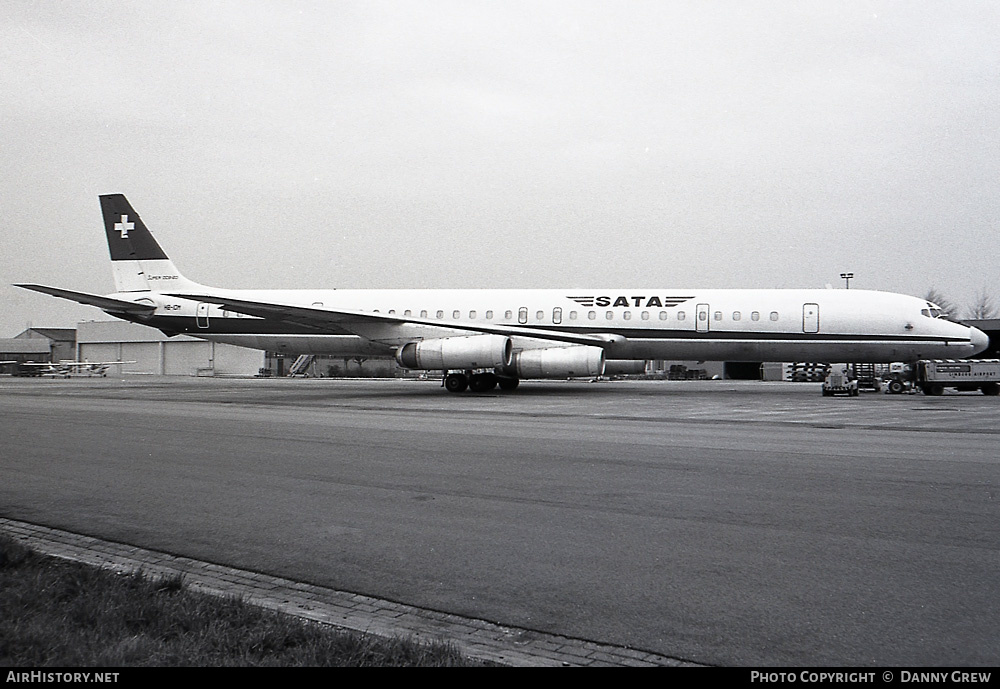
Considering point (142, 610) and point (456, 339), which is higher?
point (456, 339)

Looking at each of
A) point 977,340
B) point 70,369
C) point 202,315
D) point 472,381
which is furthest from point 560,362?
point 70,369

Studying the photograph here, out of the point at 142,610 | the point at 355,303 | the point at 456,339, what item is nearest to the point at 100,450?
the point at 142,610

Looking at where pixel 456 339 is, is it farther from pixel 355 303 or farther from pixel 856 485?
pixel 856 485

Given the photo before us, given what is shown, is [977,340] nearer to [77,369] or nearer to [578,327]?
[578,327]

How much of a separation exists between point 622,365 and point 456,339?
22.8 ft

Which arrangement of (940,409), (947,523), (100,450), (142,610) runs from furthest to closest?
(940,409) → (100,450) → (947,523) → (142,610)

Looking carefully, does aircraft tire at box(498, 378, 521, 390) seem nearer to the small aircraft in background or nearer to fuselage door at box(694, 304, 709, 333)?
fuselage door at box(694, 304, 709, 333)

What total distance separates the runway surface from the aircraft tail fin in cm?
1594

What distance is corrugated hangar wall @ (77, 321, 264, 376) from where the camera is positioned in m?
64.4

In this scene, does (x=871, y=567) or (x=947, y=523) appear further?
(x=947, y=523)

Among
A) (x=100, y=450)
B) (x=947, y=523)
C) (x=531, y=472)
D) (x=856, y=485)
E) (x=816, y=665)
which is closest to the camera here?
(x=816, y=665)

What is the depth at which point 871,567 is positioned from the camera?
17.6 feet

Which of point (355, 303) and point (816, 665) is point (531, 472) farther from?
point (355, 303)

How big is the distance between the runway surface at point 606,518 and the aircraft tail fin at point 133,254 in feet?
52.3
